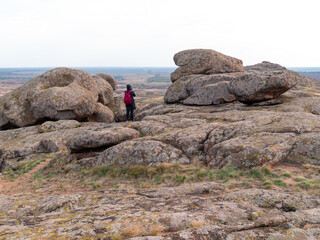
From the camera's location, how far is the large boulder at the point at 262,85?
23.7m

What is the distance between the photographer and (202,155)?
17031mm

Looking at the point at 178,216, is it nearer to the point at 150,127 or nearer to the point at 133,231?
the point at 133,231

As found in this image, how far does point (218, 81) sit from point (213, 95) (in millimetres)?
3754

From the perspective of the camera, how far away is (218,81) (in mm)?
32219

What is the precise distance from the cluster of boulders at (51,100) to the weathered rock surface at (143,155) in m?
20.7

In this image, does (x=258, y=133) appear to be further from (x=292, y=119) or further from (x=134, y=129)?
(x=134, y=129)

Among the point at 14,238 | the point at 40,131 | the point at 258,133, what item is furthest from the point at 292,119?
the point at 40,131

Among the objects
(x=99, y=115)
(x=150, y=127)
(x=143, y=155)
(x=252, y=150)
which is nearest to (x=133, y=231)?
(x=252, y=150)

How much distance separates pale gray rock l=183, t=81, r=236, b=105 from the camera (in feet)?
95.7

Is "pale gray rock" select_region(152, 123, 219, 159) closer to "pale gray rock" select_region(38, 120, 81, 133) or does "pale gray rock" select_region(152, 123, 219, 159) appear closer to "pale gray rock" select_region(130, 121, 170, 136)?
"pale gray rock" select_region(130, 121, 170, 136)

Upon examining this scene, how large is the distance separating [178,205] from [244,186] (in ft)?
14.9

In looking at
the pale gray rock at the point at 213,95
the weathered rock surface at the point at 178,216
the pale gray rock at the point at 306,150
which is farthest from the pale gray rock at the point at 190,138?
the pale gray rock at the point at 213,95

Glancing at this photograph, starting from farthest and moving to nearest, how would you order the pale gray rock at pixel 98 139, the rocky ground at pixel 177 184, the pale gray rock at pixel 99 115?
1. the pale gray rock at pixel 99 115
2. the pale gray rock at pixel 98 139
3. the rocky ground at pixel 177 184

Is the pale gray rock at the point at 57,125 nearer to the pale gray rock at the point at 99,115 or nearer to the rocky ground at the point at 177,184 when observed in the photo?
the rocky ground at the point at 177,184
